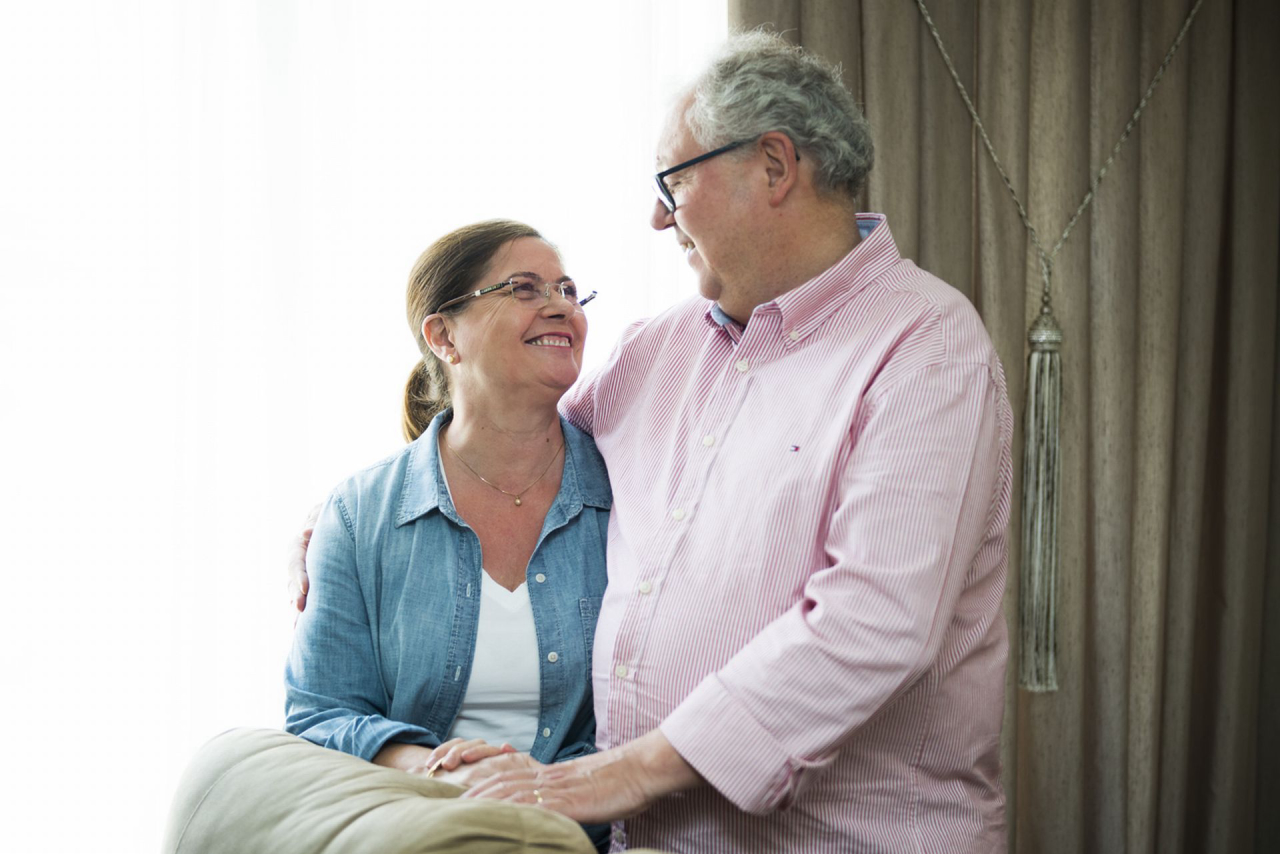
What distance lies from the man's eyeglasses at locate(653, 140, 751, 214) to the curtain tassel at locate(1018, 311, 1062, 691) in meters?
1.01

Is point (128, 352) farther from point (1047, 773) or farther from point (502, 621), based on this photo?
point (1047, 773)

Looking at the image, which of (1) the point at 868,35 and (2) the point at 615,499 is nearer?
(2) the point at 615,499

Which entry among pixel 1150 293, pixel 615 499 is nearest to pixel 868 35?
pixel 1150 293

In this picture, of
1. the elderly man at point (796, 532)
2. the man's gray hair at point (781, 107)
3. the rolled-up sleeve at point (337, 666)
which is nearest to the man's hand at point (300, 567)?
the rolled-up sleeve at point (337, 666)

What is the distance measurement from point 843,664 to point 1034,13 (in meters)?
1.66

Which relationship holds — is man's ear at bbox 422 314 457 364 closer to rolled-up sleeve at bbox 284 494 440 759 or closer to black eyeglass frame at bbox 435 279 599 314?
black eyeglass frame at bbox 435 279 599 314

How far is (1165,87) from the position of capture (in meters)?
2.24

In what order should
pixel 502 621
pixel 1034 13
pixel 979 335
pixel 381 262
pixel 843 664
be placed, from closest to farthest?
pixel 843 664, pixel 979 335, pixel 502 621, pixel 381 262, pixel 1034 13

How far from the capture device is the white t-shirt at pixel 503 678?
5.09 feet

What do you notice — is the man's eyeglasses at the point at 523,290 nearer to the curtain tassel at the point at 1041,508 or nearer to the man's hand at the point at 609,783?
the man's hand at the point at 609,783

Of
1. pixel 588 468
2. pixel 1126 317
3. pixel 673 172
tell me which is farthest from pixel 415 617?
pixel 1126 317

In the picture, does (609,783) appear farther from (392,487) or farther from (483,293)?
(483,293)

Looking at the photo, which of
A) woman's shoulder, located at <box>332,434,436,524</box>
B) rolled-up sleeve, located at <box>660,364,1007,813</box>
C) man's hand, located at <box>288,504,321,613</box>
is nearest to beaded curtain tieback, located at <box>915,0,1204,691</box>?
rolled-up sleeve, located at <box>660,364,1007,813</box>

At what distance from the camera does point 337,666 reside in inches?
59.7
